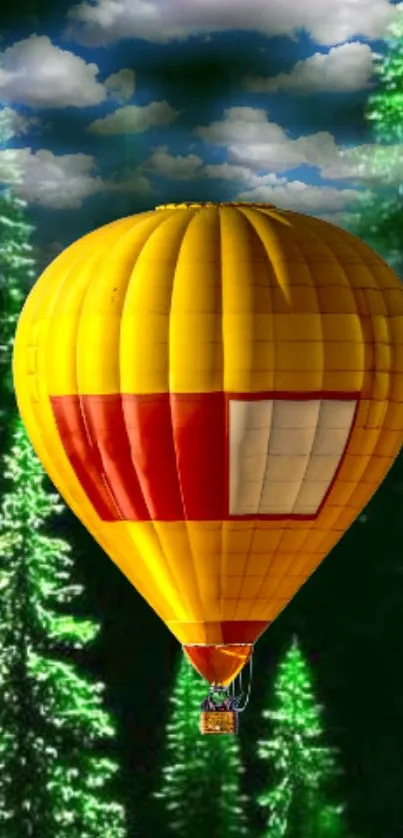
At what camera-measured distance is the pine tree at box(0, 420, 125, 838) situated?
4534 cm

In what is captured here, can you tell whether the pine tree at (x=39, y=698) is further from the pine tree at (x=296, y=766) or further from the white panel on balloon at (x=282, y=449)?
the white panel on balloon at (x=282, y=449)

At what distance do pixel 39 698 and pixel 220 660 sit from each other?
9.26 m

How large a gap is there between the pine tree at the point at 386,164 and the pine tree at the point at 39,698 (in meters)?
6.17

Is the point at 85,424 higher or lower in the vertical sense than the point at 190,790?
higher

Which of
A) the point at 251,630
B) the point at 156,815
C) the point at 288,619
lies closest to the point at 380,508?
the point at 288,619

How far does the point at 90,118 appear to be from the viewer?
2084 inches

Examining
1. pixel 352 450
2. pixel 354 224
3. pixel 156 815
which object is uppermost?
pixel 354 224

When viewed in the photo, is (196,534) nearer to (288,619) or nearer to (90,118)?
(288,619)

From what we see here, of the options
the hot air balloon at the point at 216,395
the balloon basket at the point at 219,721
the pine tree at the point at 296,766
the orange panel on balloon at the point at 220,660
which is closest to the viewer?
the hot air balloon at the point at 216,395

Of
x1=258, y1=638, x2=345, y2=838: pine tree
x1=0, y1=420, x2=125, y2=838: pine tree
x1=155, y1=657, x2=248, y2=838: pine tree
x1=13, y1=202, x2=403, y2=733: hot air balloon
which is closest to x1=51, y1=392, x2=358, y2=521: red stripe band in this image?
x1=13, y1=202, x2=403, y2=733: hot air balloon

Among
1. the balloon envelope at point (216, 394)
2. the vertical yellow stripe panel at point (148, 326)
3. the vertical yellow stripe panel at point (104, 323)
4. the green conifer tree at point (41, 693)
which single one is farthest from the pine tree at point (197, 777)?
the vertical yellow stripe panel at point (148, 326)

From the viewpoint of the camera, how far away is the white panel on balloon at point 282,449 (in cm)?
3578

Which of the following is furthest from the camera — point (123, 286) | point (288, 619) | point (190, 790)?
point (288, 619)

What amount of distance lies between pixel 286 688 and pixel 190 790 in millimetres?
2087
